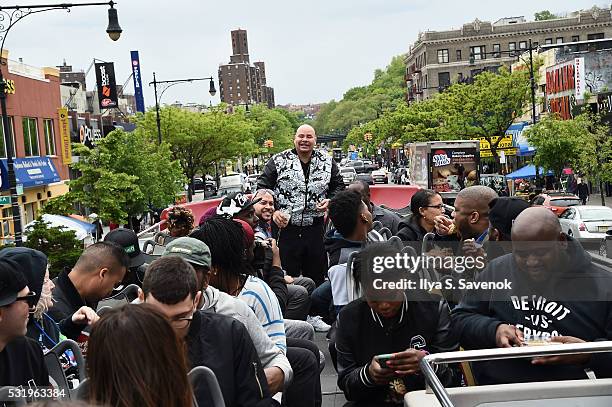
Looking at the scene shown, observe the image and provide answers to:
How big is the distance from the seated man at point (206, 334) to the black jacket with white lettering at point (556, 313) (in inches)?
58.5

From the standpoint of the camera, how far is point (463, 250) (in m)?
6.89

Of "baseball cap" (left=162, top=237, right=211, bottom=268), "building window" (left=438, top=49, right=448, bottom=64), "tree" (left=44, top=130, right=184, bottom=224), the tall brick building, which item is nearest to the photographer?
"baseball cap" (left=162, top=237, right=211, bottom=268)

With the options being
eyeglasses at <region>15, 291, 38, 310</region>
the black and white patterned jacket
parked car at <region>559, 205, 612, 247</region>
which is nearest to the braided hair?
eyeglasses at <region>15, 291, 38, 310</region>

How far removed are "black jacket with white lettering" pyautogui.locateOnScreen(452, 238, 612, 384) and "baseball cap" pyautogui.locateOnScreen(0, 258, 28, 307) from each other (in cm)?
249

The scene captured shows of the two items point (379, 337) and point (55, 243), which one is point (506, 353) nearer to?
point (379, 337)

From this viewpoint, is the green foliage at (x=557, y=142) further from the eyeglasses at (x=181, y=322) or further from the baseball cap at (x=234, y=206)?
the eyeglasses at (x=181, y=322)

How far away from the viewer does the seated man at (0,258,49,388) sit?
3.96 m

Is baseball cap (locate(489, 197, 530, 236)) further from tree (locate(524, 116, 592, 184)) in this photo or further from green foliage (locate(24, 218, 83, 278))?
tree (locate(524, 116, 592, 184))

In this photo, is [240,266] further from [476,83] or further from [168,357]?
[476,83]

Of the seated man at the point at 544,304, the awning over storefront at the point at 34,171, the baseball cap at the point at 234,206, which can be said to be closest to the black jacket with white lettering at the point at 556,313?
the seated man at the point at 544,304

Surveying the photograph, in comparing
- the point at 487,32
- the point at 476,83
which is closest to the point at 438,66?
the point at 487,32

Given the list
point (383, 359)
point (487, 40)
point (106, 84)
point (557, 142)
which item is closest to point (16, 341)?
point (383, 359)

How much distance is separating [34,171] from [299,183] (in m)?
38.2

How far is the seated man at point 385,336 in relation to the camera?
5199 millimetres
